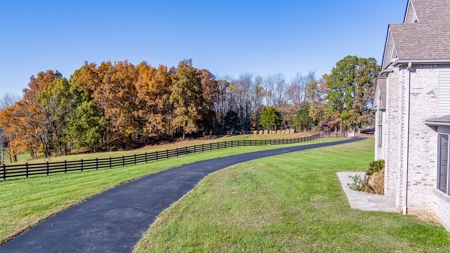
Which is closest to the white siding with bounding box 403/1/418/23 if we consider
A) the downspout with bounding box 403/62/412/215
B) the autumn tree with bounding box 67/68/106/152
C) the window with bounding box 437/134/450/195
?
the downspout with bounding box 403/62/412/215

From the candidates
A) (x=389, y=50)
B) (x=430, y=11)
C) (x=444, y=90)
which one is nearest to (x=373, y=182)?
(x=444, y=90)

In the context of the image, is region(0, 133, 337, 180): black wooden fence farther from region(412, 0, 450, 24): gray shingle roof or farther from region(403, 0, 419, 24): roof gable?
region(412, 0, 450, 24): gray shingle roof

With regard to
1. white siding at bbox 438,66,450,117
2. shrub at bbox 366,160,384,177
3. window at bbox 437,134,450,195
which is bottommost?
shrub at bbox 366,160,384,177

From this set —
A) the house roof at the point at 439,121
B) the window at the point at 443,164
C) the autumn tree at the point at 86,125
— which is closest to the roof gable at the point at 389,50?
the house roof at the point at 439,121

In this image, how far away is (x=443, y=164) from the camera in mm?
7582

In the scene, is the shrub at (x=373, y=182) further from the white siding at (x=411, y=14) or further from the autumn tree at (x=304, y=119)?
the autumn tree at (x=304, y=119)

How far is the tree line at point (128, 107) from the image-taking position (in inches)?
1549

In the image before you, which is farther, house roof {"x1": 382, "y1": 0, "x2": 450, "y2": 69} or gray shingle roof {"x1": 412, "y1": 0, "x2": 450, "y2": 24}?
gray shingle roof {"x1": 412, "y1": 0, "x2": 450, "y2": 24}

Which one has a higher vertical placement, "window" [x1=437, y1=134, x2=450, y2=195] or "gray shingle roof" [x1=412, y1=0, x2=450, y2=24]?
"gray shingle roof" [x1=412, y1=0, x2=450, y2=24]

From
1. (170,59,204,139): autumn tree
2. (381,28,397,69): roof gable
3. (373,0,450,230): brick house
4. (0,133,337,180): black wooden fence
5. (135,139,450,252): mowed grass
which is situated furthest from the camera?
(170,59,204,139): autumn tree

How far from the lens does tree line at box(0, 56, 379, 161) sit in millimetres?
39344

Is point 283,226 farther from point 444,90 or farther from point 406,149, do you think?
point 444,90

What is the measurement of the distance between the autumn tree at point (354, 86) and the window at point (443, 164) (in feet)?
135

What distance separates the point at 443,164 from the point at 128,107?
144 feet
